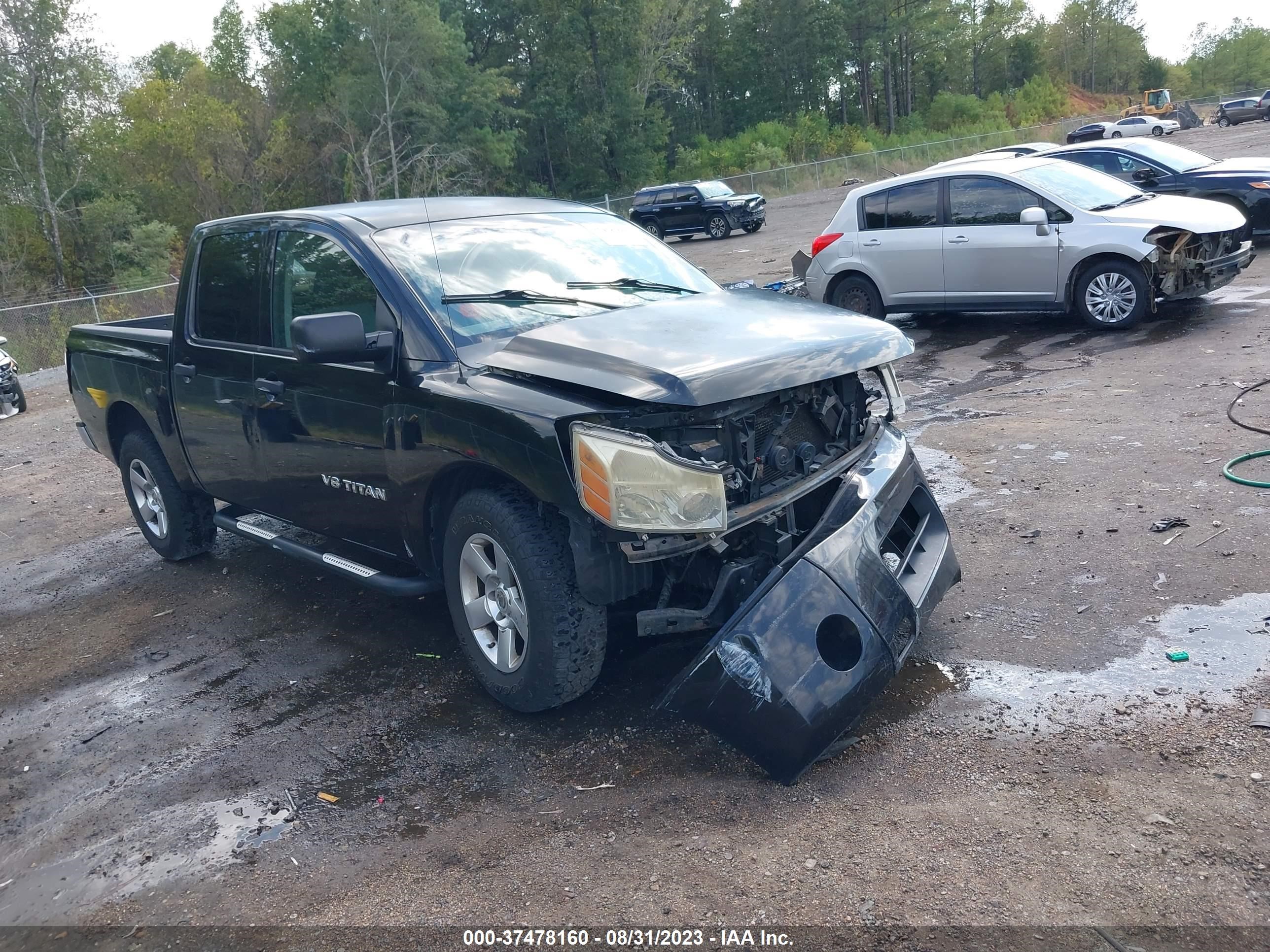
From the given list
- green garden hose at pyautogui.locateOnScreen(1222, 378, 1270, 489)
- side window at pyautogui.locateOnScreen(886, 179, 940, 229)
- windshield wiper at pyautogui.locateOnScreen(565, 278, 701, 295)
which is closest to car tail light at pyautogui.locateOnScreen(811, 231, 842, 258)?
side window at pyautogui.locateOnScreen(886, 179, 940, 229)

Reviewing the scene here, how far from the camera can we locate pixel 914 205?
11750mm

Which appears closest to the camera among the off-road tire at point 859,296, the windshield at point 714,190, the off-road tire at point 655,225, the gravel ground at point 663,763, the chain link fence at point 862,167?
the gravel ground at point 663,763

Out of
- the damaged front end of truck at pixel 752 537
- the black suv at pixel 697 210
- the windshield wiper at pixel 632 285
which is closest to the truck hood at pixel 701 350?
the damaged front end of truck at pixel 752 537

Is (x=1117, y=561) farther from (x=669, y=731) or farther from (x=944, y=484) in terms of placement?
(x=669, y=731)

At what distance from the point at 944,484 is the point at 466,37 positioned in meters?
57.5

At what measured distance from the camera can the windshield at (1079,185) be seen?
1096 cm

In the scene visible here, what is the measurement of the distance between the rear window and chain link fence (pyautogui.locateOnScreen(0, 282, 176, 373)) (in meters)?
13.3

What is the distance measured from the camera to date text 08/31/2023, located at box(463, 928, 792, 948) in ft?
9.45

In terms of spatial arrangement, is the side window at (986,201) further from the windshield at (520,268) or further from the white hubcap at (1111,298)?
the windshield at (520,268)

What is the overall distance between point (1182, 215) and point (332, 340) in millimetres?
9381

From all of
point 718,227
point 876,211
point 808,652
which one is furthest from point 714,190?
point 808,652

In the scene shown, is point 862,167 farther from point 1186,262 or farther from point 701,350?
point 701,350

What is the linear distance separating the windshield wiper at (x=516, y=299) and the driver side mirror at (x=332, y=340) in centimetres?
41

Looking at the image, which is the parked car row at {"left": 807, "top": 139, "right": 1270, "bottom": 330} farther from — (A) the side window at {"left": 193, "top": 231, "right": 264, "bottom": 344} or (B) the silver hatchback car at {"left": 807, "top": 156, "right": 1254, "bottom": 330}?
(A) the side window at {"left": 193, "top": 231, "right": 264, "bottom": 344}
